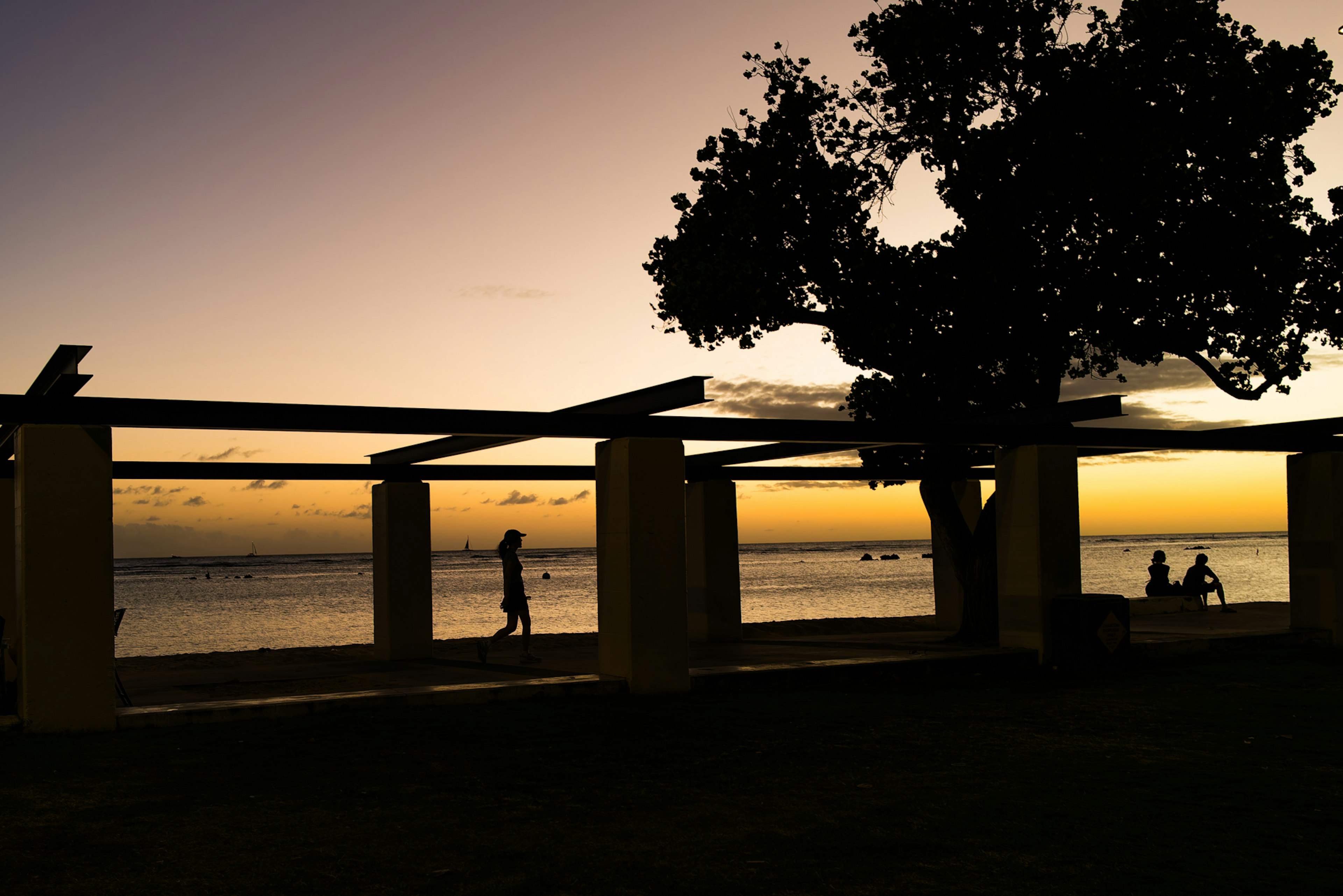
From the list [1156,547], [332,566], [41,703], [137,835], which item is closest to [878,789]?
[137,835]

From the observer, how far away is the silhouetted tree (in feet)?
49.8

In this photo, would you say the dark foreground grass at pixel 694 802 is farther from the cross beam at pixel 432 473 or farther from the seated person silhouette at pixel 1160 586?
the seated person silhouette at pixel 1160 586

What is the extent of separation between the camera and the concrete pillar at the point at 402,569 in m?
14.9

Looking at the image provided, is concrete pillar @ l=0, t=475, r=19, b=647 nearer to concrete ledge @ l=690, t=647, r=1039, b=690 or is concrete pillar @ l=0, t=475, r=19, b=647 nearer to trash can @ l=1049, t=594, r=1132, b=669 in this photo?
concrete ledge @ l=690, t=647, r=1039, b=690

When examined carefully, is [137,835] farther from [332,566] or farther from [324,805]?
[332,566]

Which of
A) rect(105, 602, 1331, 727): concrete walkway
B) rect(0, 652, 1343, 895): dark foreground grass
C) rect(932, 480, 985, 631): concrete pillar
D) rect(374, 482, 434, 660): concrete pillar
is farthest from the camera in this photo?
rect(932, 480, 985, 631): concrete pillar

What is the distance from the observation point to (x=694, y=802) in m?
7.07

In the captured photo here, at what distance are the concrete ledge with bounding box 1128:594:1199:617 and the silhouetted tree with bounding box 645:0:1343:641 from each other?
637 centimetres

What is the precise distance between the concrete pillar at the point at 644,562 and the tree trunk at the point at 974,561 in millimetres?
6139

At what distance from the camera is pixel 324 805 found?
22.8ft

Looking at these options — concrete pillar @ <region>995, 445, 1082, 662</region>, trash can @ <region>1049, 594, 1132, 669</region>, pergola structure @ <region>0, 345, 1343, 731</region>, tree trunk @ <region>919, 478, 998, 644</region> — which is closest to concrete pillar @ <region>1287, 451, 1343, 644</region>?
pergola structure @ <region>0, 345, 1343, 731</region>

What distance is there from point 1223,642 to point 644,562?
8754 millimetres

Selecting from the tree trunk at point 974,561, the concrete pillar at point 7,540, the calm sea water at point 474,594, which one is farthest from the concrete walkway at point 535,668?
the calm sea water at point 474,594

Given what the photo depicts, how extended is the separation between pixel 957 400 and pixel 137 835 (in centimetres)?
1261
